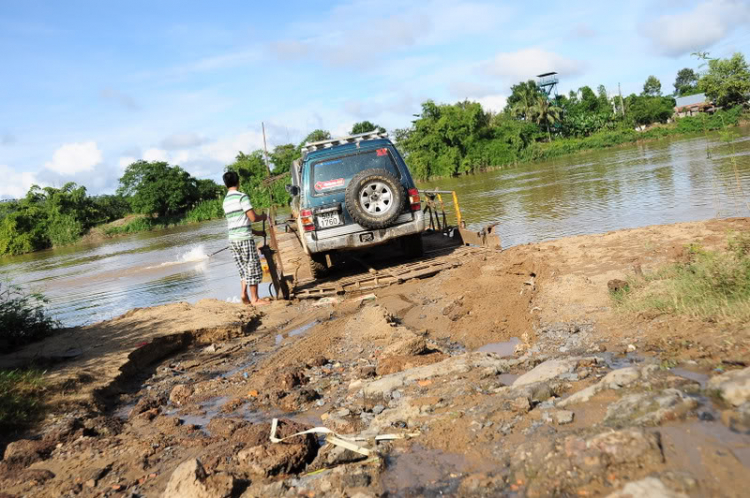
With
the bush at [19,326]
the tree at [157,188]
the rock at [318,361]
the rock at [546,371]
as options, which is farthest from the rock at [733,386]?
the tree at [157,188]

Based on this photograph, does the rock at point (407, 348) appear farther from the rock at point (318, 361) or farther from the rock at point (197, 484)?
the rock at point (197, 484)

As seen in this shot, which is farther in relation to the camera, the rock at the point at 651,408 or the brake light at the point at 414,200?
the brake light at the point at 414,200

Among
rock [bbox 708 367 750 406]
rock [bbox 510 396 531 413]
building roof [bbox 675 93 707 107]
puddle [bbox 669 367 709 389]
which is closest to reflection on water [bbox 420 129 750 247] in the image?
puddle [bbox 669 367 709 389]

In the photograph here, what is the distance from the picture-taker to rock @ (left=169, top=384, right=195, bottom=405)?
17.7 ft

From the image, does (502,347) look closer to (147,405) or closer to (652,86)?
(147,405)

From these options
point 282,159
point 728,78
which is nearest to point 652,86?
point 282,159

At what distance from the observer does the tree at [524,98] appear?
7175 cm

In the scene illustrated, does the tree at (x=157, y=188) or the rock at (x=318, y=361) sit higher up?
the tree at (x=157, y=188)

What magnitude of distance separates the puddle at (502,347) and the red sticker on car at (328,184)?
13.6 ft

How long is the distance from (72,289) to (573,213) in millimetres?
15187

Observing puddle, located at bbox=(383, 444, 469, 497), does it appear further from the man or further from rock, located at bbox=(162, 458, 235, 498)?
the man

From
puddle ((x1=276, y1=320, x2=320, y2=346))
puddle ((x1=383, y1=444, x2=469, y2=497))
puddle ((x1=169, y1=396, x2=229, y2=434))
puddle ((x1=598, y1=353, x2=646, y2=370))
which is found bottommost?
puddle ((x1=276, y1=320, x2=320, y2=346))

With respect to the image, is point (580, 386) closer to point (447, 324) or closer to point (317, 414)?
point (317, 414)

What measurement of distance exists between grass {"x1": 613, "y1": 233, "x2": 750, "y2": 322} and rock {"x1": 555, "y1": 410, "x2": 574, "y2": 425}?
1.77 meters
